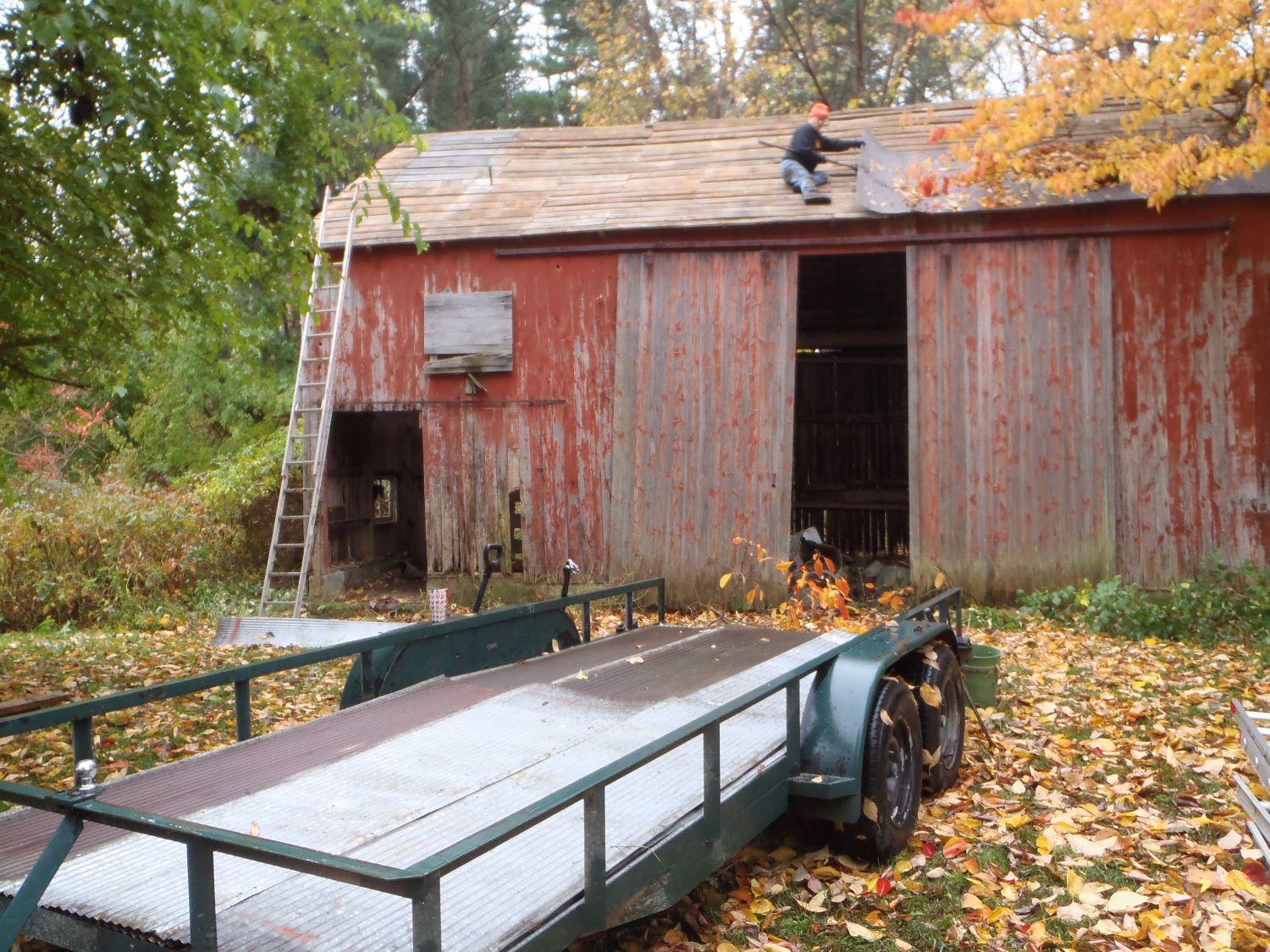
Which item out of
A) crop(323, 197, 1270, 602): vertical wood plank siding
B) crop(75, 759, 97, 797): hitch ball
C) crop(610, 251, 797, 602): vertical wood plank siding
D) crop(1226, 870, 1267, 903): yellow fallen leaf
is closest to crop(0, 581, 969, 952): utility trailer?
crop(75, 759, 97, 797): hitch ball

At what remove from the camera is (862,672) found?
461 centimetres

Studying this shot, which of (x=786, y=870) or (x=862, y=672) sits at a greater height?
(x=862, y=672)

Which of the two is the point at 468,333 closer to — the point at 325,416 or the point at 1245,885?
the point at 325,416

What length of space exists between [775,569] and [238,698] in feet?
25.9

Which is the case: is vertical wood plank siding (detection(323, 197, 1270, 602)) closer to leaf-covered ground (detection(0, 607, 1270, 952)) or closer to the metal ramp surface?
leaf-covered ground (detection(0, 607, 1270, 952))

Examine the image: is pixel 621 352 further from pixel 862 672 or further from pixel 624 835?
pixel 624 835

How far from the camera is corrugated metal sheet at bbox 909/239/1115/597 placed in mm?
10969

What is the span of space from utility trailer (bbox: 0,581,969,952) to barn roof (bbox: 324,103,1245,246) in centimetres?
712

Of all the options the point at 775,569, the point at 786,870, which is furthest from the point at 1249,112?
the point at 786,870

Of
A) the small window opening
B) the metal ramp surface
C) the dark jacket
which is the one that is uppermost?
the dark jacket

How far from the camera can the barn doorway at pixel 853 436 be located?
16141 millimetres

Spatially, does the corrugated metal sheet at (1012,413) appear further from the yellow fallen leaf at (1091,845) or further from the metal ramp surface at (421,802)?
the yellow fallen leaf at (1091,845)

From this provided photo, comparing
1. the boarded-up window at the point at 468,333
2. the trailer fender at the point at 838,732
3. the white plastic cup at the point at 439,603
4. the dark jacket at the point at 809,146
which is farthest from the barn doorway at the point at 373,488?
the trailer fender at the point at 838,732

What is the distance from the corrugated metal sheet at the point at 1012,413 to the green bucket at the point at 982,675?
Answer: 4.46 meters
